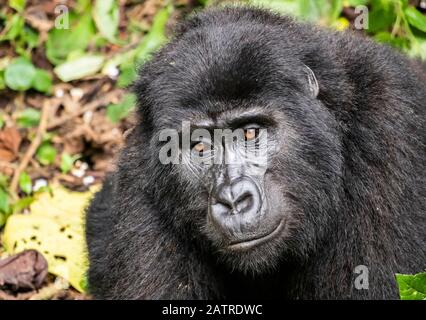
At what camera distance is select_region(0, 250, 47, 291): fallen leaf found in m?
8.07

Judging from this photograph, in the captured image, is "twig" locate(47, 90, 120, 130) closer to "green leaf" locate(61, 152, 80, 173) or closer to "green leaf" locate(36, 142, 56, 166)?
"green leaf" locate(36, 142, 56, 166)

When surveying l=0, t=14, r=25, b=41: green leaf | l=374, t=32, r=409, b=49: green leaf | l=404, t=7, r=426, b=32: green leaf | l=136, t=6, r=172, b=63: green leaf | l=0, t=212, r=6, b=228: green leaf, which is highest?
l=404, t=7, r=426, b=32: green leaf

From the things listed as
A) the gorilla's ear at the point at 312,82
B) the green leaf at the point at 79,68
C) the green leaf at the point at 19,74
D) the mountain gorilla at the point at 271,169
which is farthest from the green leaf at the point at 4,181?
the gorilla's ear at the point at 312,82

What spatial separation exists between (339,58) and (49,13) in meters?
5.26

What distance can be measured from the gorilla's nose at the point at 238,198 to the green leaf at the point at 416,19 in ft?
12.4

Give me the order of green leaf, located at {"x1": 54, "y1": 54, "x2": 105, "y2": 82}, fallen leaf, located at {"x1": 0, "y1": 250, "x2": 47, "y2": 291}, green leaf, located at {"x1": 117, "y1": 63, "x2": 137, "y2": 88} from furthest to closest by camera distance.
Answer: green leaf, located at {"x1": 54, "y1": 54, "x2": 105, "y2": 82} → green leaf, located at {"x1": 117, "y1": 63, "x2": 137, "y2": 88} → fallen leaf, located at {"x1": 0, "y1": 250, "x2": 47, "y2": 291}

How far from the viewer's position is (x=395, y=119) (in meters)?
6.45

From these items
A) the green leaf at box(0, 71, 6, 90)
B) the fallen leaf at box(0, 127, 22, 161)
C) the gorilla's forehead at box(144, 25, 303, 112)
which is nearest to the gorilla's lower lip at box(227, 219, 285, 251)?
the gorilla's forehead at box(144, 25, 303, 112)

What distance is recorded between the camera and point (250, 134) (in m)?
6.21

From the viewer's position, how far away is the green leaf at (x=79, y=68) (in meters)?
10.3

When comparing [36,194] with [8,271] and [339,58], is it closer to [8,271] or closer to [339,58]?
Answer: [8,271]

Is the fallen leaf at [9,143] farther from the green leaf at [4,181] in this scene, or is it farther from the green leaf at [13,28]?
the green leaf at [13,28]

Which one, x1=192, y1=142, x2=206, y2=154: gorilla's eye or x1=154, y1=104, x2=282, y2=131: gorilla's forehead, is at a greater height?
x1=154, y1=104, x2=282, y2=131: gorilla's forehead

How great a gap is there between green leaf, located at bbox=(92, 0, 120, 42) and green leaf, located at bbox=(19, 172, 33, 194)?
6.52 feet
